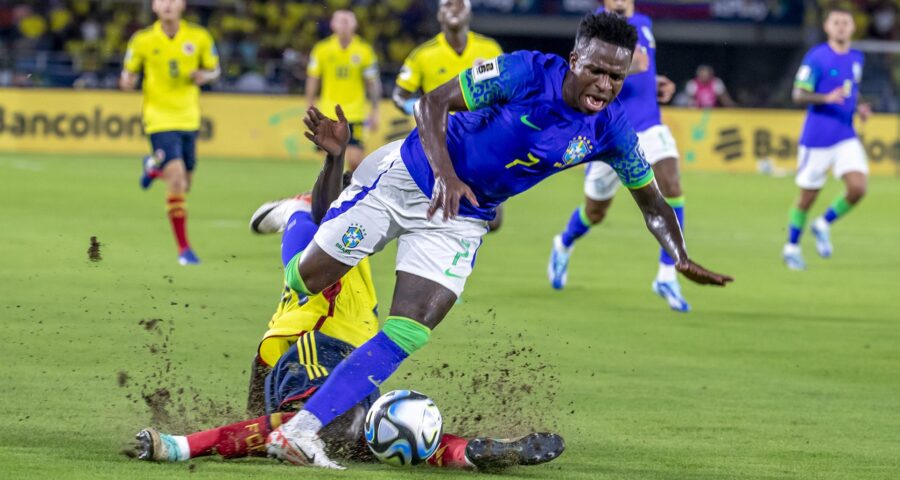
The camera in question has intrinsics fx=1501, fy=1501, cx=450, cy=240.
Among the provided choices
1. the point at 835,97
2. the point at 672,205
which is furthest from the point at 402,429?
the point at 835,97

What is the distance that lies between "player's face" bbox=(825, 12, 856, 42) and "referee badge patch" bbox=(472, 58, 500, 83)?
9886 mm

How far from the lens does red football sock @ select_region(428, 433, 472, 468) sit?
5.97 meters

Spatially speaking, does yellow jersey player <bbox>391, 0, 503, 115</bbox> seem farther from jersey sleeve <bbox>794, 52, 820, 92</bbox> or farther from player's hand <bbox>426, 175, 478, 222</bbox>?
player's hand <bbox>426, 175, 478, 222</bbox>

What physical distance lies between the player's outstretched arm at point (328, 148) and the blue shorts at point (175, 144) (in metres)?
6.95

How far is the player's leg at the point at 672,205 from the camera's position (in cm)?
1130

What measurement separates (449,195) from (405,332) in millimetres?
572

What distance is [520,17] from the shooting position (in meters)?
33.8

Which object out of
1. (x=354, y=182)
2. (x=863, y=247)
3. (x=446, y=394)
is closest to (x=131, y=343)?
(x=446, y=394)

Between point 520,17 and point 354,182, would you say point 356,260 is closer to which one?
point 354,182

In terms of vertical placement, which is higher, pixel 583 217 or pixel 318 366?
pixel 318 366

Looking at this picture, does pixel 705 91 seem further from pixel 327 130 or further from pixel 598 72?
pixel 598 72

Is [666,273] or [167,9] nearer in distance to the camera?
[666,273]

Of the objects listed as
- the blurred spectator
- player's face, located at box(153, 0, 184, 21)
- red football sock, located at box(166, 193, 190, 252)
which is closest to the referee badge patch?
red football sock, located at box(166, 193, 190, 252)

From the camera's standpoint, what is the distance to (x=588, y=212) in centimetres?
1234
